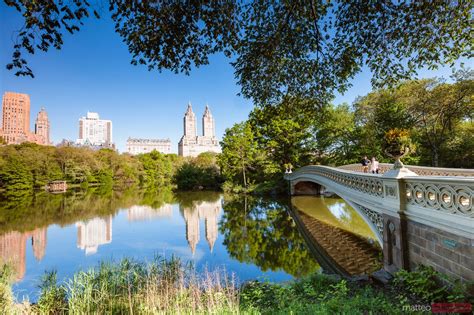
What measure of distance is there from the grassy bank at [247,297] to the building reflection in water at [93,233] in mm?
4836

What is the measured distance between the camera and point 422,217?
404 cm

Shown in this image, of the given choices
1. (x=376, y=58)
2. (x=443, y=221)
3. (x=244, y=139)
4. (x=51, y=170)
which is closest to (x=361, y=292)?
(x=443, y=221)

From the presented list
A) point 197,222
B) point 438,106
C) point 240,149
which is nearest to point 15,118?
point 240,149

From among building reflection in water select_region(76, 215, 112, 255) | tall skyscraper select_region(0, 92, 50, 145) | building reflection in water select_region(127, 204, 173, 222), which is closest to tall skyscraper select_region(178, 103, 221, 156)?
tall skyscraper select_region(0, 92, 50, 145)

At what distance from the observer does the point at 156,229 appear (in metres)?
12.5

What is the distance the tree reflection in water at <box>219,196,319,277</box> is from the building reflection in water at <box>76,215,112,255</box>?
17.8 feet

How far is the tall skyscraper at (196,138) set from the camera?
135 m

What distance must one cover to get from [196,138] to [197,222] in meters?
129

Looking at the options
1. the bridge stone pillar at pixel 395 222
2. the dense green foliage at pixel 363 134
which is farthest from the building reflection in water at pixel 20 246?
A: the dense green foliage at pixel 363 134

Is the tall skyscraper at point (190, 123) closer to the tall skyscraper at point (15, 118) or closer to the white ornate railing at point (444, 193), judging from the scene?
the tall skyscraper at point (15, 118)

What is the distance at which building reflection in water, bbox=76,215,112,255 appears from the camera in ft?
31.8

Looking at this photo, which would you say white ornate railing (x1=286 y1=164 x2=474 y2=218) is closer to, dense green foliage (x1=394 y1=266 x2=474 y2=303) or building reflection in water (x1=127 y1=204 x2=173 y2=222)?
dense green foliage (x1=394 y1=266 x2=474 y2=303)

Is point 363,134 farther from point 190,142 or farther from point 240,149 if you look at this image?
point 190,142

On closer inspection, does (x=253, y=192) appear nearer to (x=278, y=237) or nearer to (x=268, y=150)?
(x=268, y=150)
